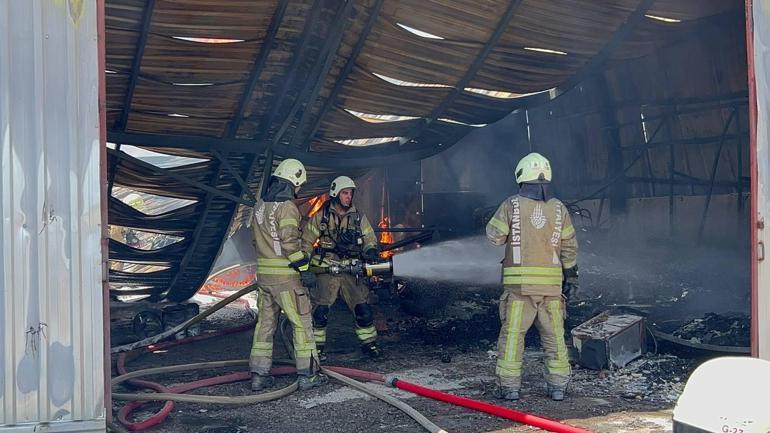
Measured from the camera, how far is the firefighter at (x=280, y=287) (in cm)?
617

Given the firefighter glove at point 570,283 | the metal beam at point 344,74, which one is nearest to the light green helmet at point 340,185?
the metal beam at point 344,74

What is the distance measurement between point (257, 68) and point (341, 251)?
2097mm

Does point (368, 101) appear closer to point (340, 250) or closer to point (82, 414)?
point (340, 250)

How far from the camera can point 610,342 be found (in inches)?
251

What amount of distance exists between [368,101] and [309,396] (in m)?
3.09

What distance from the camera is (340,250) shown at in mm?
7336

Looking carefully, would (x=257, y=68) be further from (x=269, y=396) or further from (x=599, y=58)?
(x=599, y=58)

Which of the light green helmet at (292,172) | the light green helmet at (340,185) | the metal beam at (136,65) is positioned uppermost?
the metal beam at (136,65)

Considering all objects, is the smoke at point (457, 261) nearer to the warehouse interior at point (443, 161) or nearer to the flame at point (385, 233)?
the warehouse interior at point (443, 161)

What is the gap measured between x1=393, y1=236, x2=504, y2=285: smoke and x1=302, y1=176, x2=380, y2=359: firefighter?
3.14 metres

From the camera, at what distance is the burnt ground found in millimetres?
5074

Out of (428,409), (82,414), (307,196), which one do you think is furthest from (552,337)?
(307,196)

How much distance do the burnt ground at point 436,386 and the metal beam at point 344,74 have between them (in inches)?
95.5

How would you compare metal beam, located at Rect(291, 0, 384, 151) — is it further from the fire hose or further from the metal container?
the metal container
